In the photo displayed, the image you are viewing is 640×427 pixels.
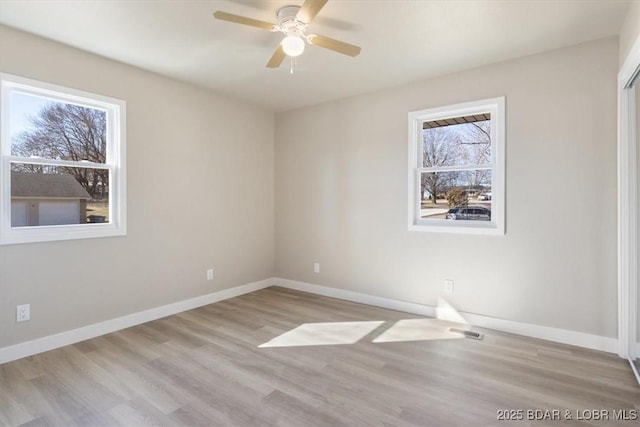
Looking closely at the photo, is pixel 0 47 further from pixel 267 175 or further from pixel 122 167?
pixel 267 175

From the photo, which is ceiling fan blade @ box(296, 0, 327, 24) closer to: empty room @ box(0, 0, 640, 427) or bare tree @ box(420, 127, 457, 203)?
empty room @ box(0, 0, 640, 427)

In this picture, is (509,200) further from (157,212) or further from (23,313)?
(23,313)

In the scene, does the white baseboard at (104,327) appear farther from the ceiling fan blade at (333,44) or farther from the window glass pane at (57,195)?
the ceiling fan blade at (333,44)

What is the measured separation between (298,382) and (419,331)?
1.43 m

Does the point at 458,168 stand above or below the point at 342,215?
above

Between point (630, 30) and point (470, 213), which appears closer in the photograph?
point (630, 30)

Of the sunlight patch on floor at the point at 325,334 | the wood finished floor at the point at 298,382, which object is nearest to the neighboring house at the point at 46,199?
the wood finished floor at the point at 298,382

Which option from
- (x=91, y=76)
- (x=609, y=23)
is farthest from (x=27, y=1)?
(x=609, y=23)

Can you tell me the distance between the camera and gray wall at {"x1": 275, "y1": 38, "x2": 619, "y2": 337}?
280 centimetres

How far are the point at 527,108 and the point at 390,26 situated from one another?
1539 mm

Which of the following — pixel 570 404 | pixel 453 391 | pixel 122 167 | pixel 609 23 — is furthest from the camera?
pixel 122 167

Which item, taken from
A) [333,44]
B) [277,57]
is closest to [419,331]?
[333,44]

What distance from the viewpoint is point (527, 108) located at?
308 cm

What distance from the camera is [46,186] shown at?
2.87 m
